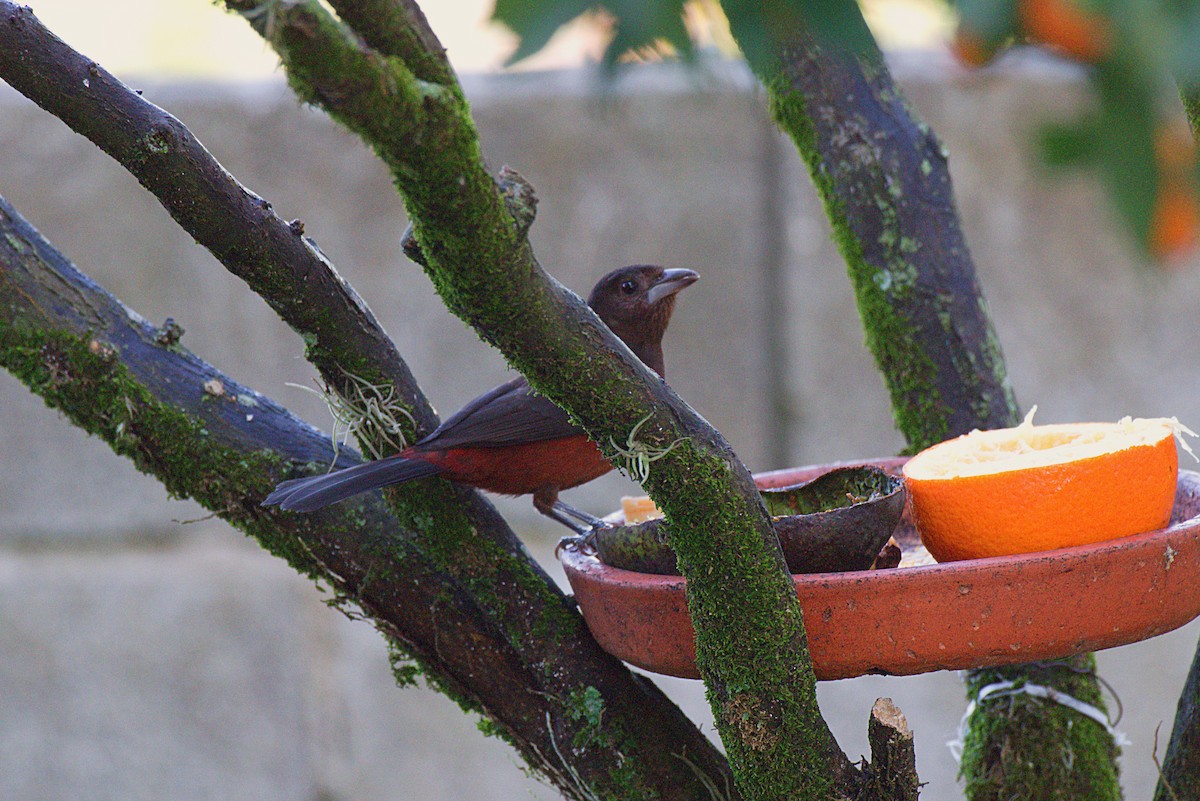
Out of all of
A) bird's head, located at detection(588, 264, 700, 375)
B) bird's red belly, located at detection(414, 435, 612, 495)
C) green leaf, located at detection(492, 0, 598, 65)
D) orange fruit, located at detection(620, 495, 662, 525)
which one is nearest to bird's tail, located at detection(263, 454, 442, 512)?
orange fruit, located at detection(620, 495, 662, 525)

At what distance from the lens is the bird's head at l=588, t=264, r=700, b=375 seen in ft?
8.80

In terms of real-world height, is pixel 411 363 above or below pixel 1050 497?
above

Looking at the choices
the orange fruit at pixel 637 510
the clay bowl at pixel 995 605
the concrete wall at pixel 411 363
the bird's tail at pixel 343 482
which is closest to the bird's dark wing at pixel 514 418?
the orange fruit at pixel 637 510

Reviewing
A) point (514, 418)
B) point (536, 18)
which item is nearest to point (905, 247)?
point (514, 418)

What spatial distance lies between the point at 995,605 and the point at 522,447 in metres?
1.19

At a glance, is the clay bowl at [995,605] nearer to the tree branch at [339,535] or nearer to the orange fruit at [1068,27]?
the tree branch at [339,535]

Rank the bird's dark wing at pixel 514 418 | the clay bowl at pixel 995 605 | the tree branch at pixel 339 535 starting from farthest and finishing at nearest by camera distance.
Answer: the bird's dark wing at pixel 514 418, the tree branch at pixel 339 535, the clay bowl at pixel 995 605

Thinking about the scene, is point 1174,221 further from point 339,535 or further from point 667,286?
A: point 667,286

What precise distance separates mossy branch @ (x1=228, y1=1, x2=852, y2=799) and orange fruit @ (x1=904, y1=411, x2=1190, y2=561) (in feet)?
0.91

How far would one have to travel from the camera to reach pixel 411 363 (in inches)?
169

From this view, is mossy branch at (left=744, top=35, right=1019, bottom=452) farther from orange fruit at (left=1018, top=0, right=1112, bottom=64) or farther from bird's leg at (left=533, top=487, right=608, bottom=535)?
orange fruit at (left=1018, top=0, right=1112, bottom=64)

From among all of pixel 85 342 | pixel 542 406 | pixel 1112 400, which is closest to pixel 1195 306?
pixel 1112 400

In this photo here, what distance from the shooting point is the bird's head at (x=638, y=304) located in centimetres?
268

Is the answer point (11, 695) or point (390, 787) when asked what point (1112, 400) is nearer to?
point (390, 787)
